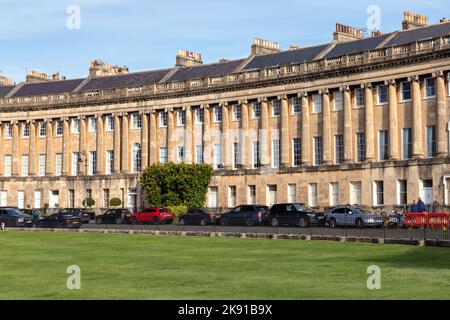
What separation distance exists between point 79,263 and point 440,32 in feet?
145

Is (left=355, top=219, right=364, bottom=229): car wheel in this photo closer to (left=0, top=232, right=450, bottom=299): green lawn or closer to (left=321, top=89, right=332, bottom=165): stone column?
(left=0, top=232, right=450, bottom=299): green lawn

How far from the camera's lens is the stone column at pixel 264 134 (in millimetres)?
77438

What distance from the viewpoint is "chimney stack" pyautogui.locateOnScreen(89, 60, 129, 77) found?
98.4 m

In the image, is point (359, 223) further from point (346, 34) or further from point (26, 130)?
point (26, 130)

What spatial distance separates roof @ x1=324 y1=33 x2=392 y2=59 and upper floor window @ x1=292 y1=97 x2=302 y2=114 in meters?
4.56

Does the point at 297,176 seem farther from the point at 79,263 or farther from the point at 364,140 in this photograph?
the point at 79,263

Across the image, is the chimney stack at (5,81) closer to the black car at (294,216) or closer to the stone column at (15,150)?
the stone column at (15,150)

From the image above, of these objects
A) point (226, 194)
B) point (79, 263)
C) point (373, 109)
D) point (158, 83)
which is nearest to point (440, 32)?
point (373, 109)

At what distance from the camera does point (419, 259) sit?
30797 millimetres

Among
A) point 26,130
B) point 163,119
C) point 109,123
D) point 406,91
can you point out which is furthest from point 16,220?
point 26,130

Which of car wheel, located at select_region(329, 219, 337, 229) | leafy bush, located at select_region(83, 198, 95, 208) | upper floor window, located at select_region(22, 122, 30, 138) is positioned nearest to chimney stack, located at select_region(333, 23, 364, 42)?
car wheel, located at select_region(329, 219, 337, 229)

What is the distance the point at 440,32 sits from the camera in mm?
66875

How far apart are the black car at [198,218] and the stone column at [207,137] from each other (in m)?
16.6

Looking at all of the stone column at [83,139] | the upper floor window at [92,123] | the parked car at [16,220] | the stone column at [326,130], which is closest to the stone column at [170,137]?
the upper floor window at [92,123]
